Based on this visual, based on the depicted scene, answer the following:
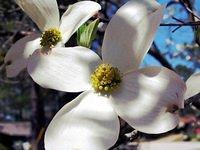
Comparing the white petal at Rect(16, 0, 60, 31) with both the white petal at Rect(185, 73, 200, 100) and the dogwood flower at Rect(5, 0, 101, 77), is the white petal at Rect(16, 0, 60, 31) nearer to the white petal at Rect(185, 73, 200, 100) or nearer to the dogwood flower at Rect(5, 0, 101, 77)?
the dogwood flower at Rect(5, 0, 101, 77)

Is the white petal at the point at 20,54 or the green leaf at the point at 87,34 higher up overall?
the green leaf at the point at 87,34

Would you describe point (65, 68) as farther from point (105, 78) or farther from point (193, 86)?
point (193, 86)

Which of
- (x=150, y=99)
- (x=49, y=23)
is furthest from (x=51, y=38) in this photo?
(x=150, y=99)

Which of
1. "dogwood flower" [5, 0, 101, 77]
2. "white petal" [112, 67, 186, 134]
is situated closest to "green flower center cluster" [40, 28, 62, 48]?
"dogwood flower" [5, 0, 101, 77]

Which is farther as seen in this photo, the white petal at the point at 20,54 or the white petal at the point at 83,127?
the white petal at the point at 20,54

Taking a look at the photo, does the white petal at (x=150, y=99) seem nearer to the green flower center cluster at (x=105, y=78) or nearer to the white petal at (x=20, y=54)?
the green flower center cluster at (x=105, y=78)

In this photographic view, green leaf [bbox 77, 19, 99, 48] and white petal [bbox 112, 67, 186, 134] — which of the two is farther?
green leaf [bbox 77, 19, 99, 48]

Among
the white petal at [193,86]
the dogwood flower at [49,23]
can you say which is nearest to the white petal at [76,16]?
the dogwood flower at [49,23]

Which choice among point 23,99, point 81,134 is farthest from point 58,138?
point 23,99
